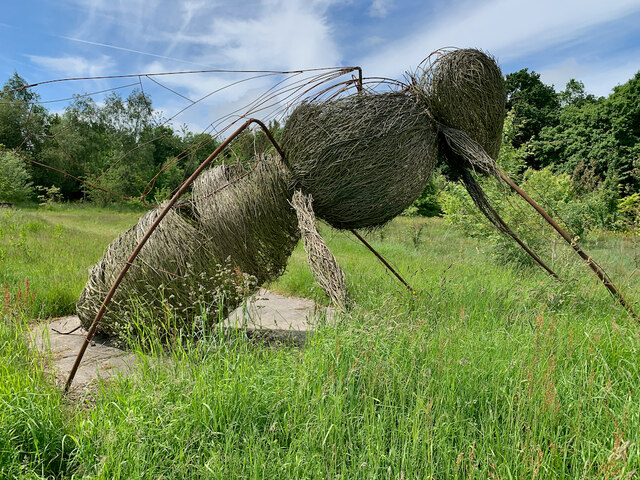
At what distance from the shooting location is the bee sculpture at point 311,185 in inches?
134

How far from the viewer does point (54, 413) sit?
2451 mm

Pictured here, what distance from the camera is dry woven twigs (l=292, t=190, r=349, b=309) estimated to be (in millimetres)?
2969

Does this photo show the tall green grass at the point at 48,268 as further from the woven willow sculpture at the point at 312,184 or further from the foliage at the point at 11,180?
the foliage at the point at 11,180

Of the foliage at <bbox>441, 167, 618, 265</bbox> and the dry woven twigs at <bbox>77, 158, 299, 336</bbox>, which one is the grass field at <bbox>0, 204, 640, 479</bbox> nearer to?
the dry woven twigs at <bbox>77, 158, 299, 336</bbox>

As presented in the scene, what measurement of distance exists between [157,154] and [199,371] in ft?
138

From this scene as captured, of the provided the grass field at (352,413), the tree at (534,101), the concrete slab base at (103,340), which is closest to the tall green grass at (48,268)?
the concrete slab base at (103,340)

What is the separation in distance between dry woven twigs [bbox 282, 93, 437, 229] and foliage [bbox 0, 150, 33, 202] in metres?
25.0

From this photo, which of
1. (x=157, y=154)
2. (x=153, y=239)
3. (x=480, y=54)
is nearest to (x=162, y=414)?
(x=153, y=239)

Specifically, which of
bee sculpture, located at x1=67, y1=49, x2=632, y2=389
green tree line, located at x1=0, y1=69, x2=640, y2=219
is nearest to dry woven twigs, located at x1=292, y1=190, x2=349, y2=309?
bee sculpture, located at x1=67, y1=49, x2=632, y2=389

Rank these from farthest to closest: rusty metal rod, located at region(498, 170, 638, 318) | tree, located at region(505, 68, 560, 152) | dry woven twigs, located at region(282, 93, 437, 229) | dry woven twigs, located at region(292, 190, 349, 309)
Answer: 1. tree, located at region(505, 68, 560, 152)
2. rusty metal rod, located at region(498, 170, 638, 318)
3. dry woven twigs, located at region(282, 93, 437, 229)
4. dry woven twigs, located at region(292, 190, 349, 309)

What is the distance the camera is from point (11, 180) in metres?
25.1

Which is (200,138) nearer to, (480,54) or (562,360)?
(480,54)

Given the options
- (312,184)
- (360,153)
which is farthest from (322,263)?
(360,153)

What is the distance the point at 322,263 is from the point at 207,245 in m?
1.20
